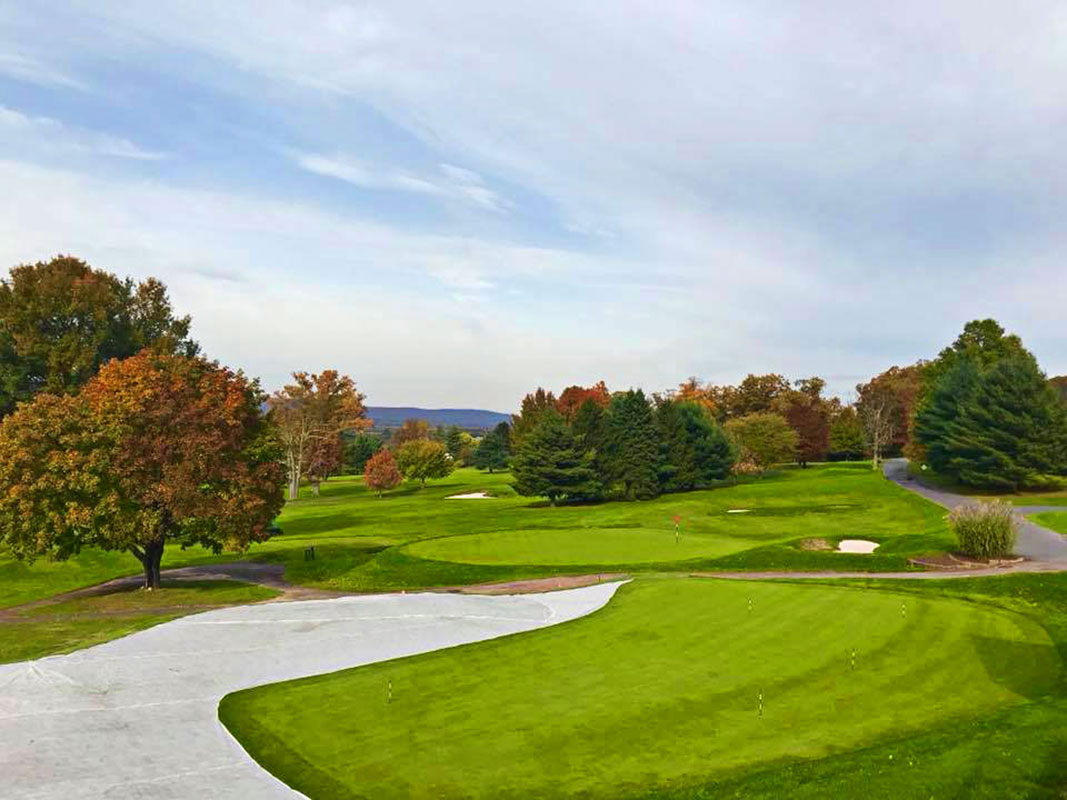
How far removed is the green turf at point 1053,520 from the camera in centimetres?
4553

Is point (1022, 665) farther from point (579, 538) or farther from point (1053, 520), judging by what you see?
point (1053, 520)

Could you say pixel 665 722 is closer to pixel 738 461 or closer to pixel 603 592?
pixel 603 592

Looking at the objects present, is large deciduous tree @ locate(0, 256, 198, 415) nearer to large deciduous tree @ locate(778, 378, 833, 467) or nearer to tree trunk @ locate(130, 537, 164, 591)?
tree trunk @ locate(130, 537, 164, 591)

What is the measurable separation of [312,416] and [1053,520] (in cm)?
8451

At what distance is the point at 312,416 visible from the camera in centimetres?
10175

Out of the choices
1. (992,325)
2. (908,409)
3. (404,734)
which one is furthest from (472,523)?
(908,409)

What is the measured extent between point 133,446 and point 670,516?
1642 inches

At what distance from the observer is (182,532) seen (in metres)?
37.3

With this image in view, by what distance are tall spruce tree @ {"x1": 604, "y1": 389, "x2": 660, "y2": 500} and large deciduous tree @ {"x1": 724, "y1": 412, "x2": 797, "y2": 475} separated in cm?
2609

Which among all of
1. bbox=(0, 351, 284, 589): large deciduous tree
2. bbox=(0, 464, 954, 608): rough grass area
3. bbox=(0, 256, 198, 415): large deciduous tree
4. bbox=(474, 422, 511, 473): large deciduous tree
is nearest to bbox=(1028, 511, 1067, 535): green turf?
bbox=(0, 464, 954, 608): rough grass area

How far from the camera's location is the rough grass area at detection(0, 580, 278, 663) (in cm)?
2394

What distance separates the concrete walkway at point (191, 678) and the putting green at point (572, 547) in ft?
30.9

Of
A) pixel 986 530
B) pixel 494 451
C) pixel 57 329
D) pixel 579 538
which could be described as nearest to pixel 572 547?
pixel 579 538

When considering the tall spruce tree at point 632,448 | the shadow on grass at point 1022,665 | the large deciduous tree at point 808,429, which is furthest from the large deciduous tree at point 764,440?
the shadow on grass at point 1022,665
